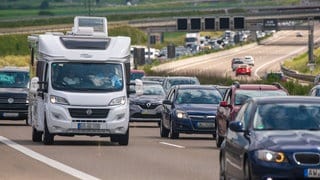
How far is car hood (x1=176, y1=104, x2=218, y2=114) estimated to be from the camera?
112 ft

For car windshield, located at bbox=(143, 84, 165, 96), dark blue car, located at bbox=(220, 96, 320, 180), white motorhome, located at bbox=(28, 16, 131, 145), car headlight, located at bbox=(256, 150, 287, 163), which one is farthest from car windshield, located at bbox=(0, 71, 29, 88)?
car headlight, located at bbox=(256, 150, 287, 163)

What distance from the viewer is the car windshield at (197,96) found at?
35.4 meters

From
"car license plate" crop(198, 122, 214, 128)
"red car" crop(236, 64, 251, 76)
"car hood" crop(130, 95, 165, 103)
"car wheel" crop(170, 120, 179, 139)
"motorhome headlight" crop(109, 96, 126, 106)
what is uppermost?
"motorhome headlight" crop(109, 96, 126, 106)

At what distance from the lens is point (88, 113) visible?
29719 millimetres

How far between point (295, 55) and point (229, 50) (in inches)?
466

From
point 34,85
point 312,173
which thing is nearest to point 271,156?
point 312,173

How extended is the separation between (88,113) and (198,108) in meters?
5.29

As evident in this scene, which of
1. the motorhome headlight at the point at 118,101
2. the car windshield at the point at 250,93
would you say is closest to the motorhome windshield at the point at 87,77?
the motorhome headlight at the point at 118,101

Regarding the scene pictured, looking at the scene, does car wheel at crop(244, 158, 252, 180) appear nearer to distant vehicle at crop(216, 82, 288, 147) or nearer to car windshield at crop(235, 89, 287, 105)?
distant vehicle at crop(216, 82, 288, 147)

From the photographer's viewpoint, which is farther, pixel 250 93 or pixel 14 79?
pixel 14 79

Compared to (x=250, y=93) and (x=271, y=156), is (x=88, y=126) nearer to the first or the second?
(x=250, y=93)

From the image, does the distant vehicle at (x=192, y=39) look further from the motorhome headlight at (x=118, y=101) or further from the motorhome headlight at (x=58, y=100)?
the motorhome headlight at (x=58, y=100)

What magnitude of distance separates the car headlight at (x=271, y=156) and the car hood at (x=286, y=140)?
0.06m

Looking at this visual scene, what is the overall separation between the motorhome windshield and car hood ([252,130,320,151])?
13.3m
